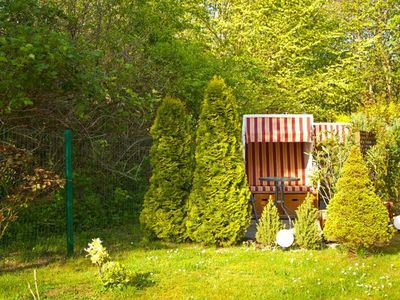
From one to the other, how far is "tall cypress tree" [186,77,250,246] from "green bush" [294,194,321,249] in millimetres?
910

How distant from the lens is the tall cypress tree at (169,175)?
855cm

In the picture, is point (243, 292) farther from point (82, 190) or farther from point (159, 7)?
point (159, 7)

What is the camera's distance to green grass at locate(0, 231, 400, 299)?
5.57 meters

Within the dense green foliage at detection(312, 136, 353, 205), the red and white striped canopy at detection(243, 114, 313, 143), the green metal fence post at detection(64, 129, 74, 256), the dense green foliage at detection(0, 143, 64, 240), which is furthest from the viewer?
the red and white striped canopy at detection(243, 114, 313, 143)

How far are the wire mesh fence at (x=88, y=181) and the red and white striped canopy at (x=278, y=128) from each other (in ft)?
8.43

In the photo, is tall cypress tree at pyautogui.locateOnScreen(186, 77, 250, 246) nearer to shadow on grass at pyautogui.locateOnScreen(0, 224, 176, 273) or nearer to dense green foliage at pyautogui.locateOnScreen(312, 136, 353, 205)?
shadow on grass at pyautogui.locateOnScreen(0, 224, 176, 273)

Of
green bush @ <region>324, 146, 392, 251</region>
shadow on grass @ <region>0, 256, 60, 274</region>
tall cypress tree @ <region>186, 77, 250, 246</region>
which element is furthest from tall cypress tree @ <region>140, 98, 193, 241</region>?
green bush @ <region>324, 146, 392, 251</region>

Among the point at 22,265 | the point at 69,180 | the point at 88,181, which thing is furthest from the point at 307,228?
the point at 88,181

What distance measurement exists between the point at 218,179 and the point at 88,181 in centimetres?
306

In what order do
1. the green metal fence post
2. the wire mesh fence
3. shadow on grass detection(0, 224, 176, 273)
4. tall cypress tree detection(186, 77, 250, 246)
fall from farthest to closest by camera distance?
the wire mesh fence → tall cypress tree detection(186, 77, 250, 246) → the green metal fence post → shadow on grass detection(0, 224, 176, 273)

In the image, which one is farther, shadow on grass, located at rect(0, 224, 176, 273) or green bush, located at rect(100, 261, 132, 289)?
shadow on grass, located at rect(0, 224, 176, 273)

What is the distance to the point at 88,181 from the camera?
9945 mm

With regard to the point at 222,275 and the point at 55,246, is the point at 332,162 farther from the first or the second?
the point at 55,246

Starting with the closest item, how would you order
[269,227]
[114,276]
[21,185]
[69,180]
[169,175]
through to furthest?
[114,276] < [21,185] < [69,180] < [269,227] < [169,175]
